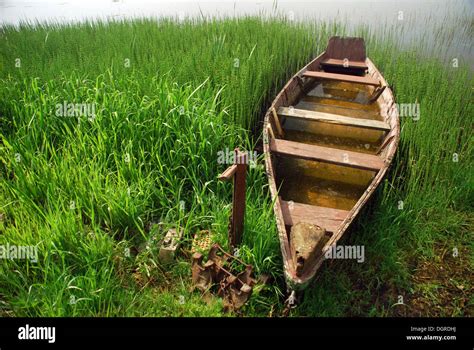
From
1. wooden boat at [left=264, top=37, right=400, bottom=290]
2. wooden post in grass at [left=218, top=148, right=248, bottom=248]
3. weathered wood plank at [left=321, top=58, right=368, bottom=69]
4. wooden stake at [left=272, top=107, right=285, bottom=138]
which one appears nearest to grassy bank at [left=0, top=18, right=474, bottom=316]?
wooden post in grass at [left=218, top=148, right=248, bottom=248]

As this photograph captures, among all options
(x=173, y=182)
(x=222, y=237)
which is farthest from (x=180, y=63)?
(x=222, y=237)

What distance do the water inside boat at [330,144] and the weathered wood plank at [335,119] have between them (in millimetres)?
163

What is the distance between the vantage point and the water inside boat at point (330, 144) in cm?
316

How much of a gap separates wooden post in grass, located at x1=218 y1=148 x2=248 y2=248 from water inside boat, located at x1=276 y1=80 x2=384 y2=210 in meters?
0.66

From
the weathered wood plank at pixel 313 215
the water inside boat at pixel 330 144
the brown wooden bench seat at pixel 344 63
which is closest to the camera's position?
the weathered wood plank at pixel 313 215

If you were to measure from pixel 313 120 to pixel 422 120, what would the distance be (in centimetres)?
113

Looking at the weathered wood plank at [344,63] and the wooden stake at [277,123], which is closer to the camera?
the wooden stake at [277,123]

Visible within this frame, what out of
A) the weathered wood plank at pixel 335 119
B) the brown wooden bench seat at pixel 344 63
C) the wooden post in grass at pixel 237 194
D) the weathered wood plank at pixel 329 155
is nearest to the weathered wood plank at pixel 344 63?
the brown wooden bench seat at pixel 344 63

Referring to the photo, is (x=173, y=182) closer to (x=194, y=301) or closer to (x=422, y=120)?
(x=194, y=301)

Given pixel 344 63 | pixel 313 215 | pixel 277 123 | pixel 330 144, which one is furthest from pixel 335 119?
pixel 344 63

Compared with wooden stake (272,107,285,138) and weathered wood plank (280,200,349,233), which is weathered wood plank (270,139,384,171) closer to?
wooden stake (272,107,285,138)

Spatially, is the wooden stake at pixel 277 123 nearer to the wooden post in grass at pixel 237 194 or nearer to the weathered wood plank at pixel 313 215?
the weathered wood plank at pixel 313 215

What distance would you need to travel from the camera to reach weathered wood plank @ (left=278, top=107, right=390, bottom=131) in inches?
153

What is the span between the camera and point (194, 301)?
7.57 ft
